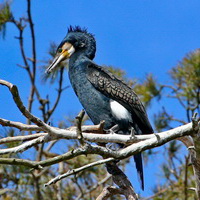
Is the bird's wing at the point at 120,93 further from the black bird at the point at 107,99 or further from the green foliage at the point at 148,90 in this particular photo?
the green foliage at the point at 148,90

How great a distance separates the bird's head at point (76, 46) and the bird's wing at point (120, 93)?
45 cm

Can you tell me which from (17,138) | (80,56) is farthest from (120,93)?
(17,138)

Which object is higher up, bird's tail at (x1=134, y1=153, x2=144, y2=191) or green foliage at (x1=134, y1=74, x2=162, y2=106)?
→ green foliage at (x1=134, y1=74, x2=162, y2=106)

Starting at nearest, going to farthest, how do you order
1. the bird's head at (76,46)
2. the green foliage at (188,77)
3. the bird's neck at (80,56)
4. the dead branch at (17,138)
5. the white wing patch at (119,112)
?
the dead branch at (17,138) < the white wing patch at (119,112) < the bird's neck at (80,56) < the bird's head at (76,46) < the green foliage at (188,77)

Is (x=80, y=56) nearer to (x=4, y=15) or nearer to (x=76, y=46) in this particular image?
(x=76, y=46)

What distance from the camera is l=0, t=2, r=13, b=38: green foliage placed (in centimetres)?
738

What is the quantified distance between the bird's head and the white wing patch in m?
0.68

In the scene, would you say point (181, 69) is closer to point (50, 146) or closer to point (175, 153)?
point (175, 153)

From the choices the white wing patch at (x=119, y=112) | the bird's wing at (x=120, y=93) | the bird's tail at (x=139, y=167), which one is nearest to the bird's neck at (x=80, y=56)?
the bird's wing at (x=120, y=93)

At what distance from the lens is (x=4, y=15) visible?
7434mm

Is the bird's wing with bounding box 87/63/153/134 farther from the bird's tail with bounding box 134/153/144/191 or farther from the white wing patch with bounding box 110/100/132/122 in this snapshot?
the bird's tail with bounding box 134/153/144/191

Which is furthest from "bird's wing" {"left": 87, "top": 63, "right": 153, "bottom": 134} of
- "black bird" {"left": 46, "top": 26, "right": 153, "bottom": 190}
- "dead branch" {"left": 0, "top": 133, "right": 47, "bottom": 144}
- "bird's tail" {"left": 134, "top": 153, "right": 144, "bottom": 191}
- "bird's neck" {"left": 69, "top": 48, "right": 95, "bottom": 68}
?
"dead branch" {"left": 0, "top": 133, "right": 47, "bottom": 144}

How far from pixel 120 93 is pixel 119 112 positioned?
7.3 inches

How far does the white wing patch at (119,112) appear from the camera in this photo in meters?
4.76
